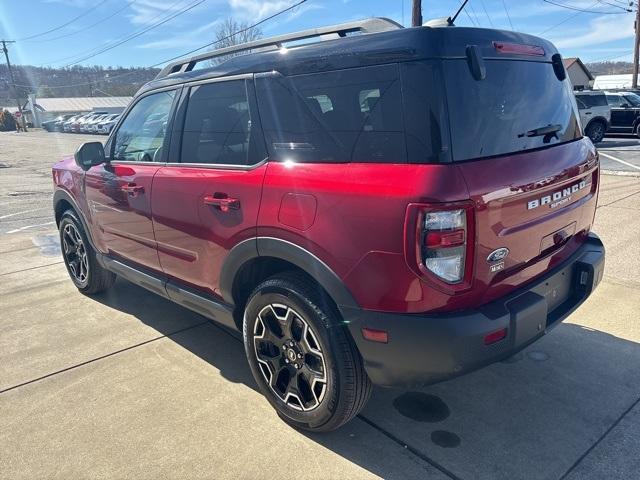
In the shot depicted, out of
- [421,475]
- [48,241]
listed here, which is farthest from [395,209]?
[48,241]

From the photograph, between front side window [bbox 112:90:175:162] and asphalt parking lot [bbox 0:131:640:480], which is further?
front side window [bbox 112:90:175:162]

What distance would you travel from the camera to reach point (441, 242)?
6.65ft

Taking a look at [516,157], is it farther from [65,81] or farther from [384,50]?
[65,81]

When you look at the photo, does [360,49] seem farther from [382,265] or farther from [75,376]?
[75,376]

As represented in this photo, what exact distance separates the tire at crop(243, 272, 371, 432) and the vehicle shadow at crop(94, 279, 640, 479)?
217 mm

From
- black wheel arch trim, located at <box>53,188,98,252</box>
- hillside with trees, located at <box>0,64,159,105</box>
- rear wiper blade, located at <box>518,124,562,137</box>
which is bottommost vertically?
black wheel arch trim, located at <box>53,188,98,252</box>

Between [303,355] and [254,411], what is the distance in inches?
22.8

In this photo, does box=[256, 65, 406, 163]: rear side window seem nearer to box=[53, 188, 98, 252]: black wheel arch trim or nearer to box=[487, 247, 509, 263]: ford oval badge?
box=[487, 247, 509, 263]: ford oval badge

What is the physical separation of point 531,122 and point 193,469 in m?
2.39

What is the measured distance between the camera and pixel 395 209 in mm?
2041

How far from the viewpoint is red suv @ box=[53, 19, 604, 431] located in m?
2.08

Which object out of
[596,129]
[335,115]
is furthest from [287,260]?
[596,129]

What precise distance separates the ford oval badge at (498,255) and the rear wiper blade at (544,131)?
603mm

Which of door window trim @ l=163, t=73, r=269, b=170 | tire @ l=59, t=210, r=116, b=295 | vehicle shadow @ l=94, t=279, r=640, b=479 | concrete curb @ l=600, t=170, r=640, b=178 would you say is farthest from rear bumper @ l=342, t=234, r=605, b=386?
concrete curb @ l=600, t=170, r=640, b=178
